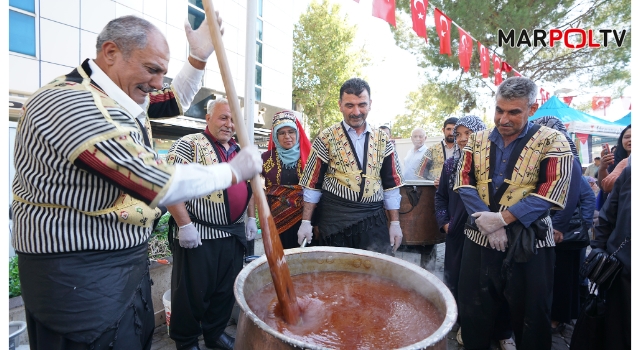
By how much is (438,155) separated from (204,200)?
359 cm

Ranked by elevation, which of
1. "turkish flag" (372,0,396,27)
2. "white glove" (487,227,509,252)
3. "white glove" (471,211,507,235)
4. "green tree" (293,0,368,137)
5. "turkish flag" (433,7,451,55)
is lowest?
"white glove" (487,227,509,252)

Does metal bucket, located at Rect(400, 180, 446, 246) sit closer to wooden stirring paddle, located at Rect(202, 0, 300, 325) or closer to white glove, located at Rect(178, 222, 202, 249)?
white glove, located at Rect(178, 222, 202, 249)

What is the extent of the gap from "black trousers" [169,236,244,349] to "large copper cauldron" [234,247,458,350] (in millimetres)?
1176

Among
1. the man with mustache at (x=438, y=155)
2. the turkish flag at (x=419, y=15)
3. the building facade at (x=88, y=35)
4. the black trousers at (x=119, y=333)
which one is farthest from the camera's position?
the turkish flag at (x=419, y=15)

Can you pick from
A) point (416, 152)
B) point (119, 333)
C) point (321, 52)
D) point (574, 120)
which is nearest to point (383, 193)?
point (119, 333)

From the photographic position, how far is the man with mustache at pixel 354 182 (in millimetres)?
2863

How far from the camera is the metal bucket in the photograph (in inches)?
150

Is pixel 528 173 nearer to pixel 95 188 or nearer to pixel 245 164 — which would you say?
pixel 245 164

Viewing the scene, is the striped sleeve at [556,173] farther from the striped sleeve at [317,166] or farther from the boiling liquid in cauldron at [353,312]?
the striped sleeve at [317,166]

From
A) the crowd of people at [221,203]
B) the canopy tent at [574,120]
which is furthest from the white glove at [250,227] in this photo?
the canopy tent at [574,120]

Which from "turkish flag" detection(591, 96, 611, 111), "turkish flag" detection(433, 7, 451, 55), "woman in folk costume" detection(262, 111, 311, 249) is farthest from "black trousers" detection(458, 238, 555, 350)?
"turkish flag" detection(591, 96, 611, 111)

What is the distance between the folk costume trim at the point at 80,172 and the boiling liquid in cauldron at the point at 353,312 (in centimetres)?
67

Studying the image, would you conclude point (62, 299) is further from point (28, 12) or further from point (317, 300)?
point (28, 12)

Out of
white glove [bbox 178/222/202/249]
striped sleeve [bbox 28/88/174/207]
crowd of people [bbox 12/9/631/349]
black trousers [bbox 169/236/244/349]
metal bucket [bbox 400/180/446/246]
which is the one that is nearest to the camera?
striped sleeve [bbox 28/88/174/207]
